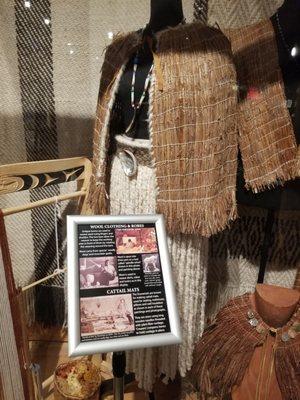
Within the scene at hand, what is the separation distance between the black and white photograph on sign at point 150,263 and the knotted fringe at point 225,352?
0.34 metres

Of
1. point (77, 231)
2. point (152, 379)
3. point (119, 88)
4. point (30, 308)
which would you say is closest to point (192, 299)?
point (152, 379)

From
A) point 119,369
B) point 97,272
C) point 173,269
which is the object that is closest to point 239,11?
point 173,269

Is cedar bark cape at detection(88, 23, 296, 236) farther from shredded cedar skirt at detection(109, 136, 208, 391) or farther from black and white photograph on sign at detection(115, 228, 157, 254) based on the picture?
black and white photograph on sign at detection(115, 228, 157, 254)

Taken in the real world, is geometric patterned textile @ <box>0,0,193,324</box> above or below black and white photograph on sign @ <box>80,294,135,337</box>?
above

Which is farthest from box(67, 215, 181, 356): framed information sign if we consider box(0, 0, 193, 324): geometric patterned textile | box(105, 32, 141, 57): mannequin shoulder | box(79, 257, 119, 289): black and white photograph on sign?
box(0, 0, 193, 324): geometric patterned textile

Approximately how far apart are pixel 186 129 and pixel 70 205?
0.70m

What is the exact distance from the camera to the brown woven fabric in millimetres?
897

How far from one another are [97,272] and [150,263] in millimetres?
107

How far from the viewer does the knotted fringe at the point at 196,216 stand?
852 millimetres

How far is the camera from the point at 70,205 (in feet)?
4.48

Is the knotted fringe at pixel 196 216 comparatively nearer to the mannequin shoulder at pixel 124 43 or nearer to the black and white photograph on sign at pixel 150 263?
the black and white photograph on sign at pixel 150 263

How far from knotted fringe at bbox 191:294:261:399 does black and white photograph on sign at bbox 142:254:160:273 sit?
0.34m

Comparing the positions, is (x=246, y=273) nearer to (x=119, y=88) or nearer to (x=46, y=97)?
(x=119, y=88)

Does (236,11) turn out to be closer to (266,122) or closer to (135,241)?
(266,122)
